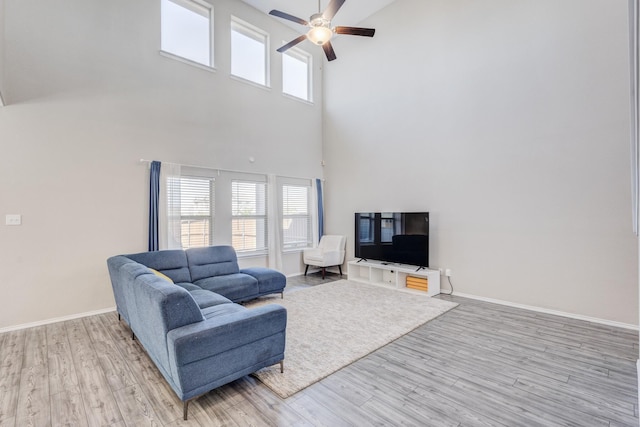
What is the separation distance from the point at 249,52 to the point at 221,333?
18.7 feet

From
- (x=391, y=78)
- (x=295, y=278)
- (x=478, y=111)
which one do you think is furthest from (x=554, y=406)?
(x=391, y=78)

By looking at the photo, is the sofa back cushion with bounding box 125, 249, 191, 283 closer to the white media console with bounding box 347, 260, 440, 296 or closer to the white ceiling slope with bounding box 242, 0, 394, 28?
the white media console with bounding box 347, 260, 440, 296

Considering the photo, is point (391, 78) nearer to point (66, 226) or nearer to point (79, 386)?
point (66, 226)

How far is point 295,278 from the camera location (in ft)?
21.0

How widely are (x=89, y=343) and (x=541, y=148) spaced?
240 inches

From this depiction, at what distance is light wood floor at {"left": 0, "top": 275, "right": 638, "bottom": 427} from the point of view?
209 cm

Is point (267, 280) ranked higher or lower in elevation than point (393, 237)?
lower

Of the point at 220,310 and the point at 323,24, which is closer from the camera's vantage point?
the point at 220,310

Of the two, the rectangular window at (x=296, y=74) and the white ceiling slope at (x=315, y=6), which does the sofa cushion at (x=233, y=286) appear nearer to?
the rectangular window at (x=296, y=74)

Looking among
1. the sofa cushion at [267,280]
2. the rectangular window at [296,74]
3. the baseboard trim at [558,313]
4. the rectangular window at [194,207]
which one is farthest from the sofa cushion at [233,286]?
the rectangular window at [296,74]

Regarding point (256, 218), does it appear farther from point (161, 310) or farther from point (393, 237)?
point (161, 310)

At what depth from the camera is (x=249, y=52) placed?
240 inches

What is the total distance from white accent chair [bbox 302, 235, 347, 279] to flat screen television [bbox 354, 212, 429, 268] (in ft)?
1.52

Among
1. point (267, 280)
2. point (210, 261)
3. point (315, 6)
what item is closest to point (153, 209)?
point (210, 261)
